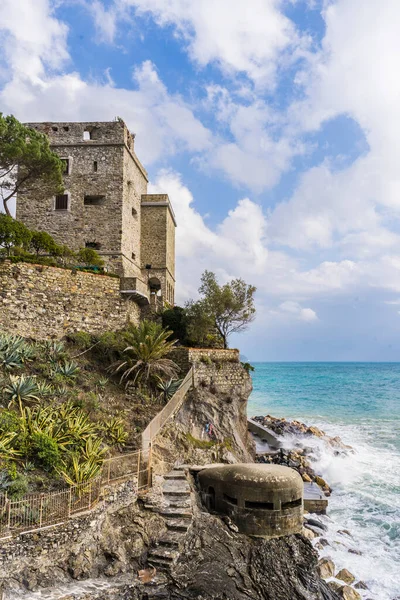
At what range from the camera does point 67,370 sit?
1744 cm

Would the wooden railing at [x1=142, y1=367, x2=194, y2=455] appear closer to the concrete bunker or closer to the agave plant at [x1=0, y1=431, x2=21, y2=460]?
the concrete bunker

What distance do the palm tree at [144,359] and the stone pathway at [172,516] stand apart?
5.27m

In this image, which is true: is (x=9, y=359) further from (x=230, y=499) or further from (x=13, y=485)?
(x=230, y=499)

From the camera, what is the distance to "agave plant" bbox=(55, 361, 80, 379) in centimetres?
1738

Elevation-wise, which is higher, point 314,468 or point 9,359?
point 9,359

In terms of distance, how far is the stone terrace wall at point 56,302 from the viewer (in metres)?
18.7

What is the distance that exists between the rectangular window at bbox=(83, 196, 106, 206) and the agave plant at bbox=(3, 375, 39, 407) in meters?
15.3

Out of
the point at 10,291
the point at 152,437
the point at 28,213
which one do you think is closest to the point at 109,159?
the point at 28,213

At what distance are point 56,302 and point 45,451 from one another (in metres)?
9.51

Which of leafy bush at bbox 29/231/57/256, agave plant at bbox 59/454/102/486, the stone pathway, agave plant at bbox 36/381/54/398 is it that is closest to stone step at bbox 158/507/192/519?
the stone pathway

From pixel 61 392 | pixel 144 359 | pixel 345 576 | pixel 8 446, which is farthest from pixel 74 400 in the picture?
pixel 345 576

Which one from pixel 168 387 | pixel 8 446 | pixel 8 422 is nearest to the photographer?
pixel 8 446

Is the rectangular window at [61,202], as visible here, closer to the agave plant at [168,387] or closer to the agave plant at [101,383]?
the agave plant at [101,383]

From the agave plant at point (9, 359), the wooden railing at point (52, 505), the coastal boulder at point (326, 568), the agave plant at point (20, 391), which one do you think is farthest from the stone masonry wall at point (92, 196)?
the coastal boulder at point (326, 568)
